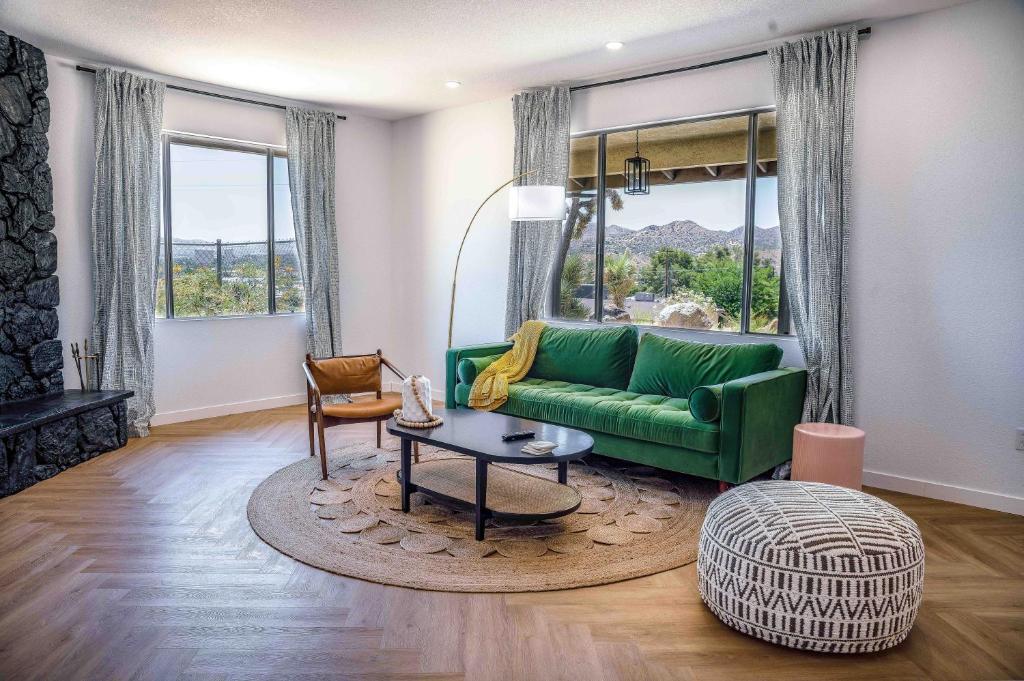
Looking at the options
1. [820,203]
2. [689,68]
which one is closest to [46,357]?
[689,68]

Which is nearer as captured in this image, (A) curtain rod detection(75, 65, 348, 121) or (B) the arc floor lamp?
(B) the arc floor lamp

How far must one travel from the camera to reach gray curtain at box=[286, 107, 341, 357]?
20.9 ft

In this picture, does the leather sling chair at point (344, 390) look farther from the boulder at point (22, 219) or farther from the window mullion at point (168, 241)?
the boulder at point (22, 219)

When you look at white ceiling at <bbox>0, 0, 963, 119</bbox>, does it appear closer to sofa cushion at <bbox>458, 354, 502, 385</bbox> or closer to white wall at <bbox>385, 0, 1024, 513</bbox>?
white wall at <bbox>385, 0, 1024, 513</bbox>

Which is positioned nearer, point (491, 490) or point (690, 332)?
point (491, 490)

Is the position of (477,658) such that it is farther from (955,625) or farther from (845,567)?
(955,625)

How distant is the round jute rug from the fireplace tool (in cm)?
185

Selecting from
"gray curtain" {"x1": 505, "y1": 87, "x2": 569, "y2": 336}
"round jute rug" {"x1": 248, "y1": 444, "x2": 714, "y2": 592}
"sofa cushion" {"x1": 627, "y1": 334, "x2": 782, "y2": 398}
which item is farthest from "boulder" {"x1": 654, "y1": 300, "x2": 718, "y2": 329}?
"round jute rug" {"x1": 248, "y1": 444, "x2": 714, "y2": 592}

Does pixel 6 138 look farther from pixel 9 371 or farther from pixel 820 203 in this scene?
pixel 820 203

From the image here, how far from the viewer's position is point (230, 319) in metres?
6.14

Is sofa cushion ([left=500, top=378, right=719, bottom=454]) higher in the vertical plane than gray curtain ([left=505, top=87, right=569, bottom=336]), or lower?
lower

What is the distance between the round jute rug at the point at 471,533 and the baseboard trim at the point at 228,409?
6.08 ft

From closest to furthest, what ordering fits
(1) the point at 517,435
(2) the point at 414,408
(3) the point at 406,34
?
1. (1) the point at 517,435
2. (2) the point at 414,408
3. (3) the point at 406,34

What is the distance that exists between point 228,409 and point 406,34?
3493mm
